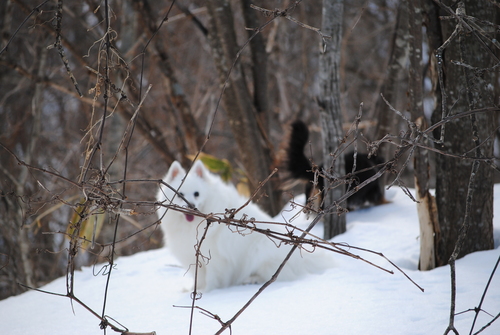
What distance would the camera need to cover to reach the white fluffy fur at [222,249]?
11.9ft

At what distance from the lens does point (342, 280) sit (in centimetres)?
308

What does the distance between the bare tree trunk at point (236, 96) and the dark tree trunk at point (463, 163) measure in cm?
248

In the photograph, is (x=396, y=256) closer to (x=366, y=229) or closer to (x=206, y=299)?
(x=366, y=229)

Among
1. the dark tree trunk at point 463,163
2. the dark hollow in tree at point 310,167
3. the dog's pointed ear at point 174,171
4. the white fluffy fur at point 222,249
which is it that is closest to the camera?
the dark tree trunk at point 463,163

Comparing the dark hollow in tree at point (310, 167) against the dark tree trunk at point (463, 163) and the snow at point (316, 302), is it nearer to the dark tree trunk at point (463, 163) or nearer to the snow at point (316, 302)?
the snow at point (316, 302)

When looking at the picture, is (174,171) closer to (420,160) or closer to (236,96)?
(236,96)

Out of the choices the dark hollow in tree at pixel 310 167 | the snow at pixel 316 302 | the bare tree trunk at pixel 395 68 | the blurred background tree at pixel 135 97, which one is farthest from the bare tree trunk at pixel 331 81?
the bare tree trunk at pixel 395 68

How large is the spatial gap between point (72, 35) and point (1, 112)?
2.42 meters

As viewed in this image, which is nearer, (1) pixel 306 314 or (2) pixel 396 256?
(1) pixel 306 314

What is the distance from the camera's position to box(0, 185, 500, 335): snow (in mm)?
2287

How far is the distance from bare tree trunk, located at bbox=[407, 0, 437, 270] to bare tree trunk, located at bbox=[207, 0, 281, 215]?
2.32 m

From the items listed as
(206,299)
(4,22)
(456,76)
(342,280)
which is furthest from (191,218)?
(4,22)

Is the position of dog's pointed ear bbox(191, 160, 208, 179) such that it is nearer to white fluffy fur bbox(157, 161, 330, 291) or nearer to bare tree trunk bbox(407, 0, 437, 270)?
white fluffy fur bbox(157, 161, 330, 291)

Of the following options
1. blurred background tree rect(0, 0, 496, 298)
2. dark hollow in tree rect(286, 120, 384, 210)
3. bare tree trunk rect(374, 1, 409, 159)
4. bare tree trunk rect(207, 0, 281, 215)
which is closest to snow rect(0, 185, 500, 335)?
blurred background tree rect(0, 0, 496, 298)
